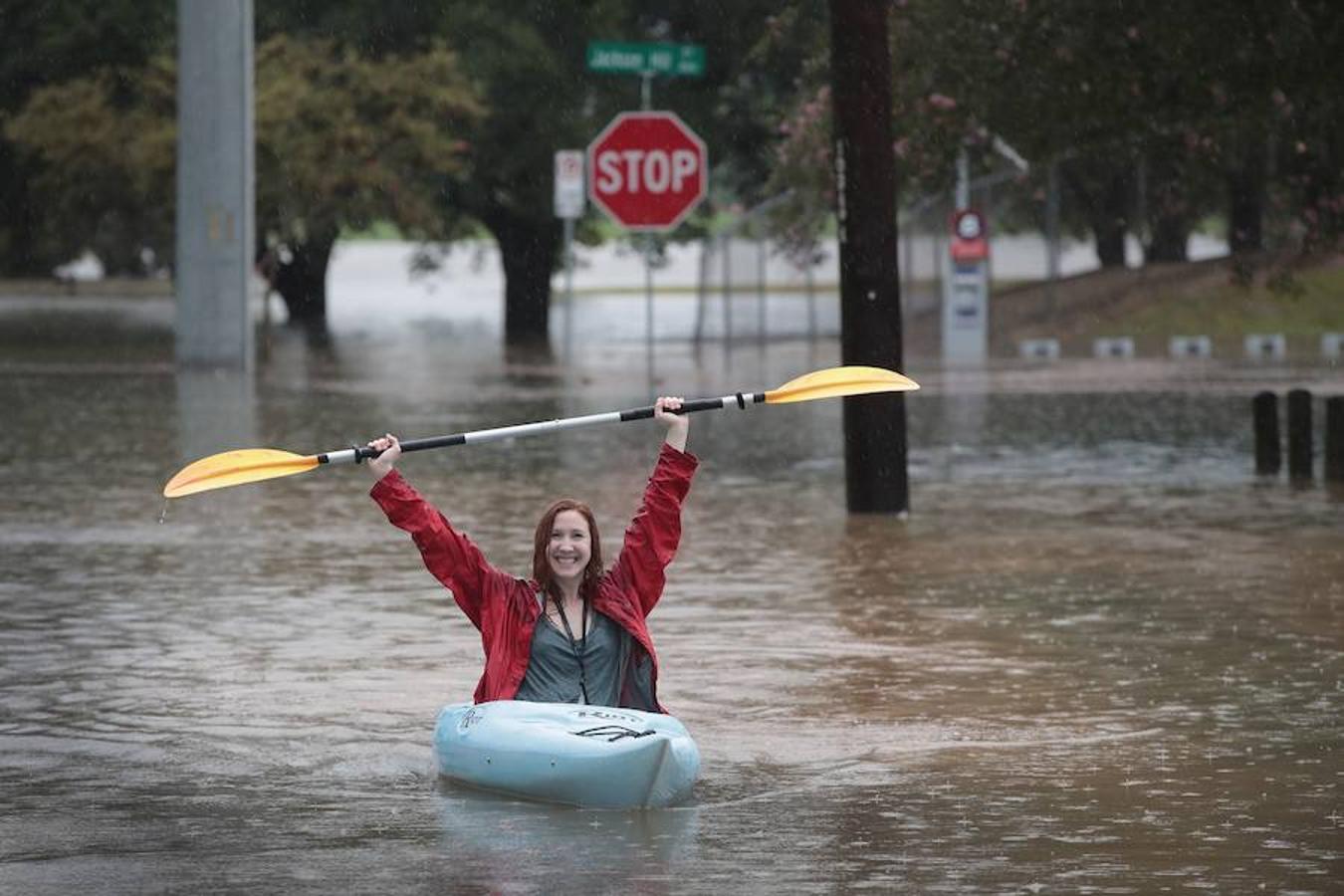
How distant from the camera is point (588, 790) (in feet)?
31.0

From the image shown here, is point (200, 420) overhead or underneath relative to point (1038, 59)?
underneath

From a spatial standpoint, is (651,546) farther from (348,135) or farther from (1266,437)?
(348,135)

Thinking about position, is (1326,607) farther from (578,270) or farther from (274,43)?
(578,270)

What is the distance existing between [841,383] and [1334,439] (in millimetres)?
11526

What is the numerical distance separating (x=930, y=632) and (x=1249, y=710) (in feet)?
8.61

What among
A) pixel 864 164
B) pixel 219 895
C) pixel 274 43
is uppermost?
pixel 274 43

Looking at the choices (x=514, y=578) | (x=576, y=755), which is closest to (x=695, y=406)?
(x=514, y=578)

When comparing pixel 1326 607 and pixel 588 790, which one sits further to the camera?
pixel 1326 607

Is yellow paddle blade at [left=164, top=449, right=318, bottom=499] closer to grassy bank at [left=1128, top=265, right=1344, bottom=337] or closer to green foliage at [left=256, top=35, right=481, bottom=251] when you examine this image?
green foliage at [left=256, top=35, right=481, bottom=251]

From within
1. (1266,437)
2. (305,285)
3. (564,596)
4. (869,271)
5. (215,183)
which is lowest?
(564,596)

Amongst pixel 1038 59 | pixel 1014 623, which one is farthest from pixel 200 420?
pixel 1014 623

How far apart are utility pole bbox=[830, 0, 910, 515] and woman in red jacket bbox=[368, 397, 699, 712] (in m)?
9.10

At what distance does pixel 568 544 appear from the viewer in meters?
9.89

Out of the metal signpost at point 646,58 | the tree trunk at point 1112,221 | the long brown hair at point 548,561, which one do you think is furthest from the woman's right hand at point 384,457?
the tree trunk at point 1112,221
